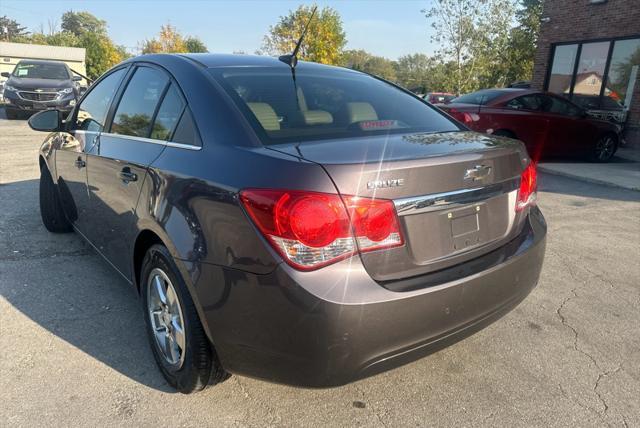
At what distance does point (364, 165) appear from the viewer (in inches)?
71.0

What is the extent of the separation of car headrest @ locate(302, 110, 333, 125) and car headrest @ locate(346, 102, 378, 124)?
0.12m

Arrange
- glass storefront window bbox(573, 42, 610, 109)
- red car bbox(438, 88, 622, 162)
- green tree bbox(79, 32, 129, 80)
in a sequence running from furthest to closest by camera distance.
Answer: green tree bbox(79, 32, 129, 80) < glass storefront window bbox(573, 42, 610, 109) < red car bbox(438, 88, 622, 162)

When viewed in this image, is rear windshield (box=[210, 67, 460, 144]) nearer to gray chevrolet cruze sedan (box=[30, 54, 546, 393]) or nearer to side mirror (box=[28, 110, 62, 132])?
gray chevrolet cruze sedan (box=[30, 54, 546, 393])

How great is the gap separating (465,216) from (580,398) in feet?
3.79

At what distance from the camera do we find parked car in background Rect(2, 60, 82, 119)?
46.8ft

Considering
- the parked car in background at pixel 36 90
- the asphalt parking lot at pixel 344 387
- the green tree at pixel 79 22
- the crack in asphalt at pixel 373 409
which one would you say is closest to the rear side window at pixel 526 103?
the asphalt parking lot at pixel 344 387

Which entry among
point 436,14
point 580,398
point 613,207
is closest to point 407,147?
point 580,398

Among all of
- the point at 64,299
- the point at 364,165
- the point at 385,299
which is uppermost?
the point at 364,165

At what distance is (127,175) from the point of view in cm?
259

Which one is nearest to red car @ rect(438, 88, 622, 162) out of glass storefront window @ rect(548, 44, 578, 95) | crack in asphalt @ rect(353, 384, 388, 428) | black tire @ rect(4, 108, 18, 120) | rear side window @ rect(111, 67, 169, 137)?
glass storefront window @ rect(548, 44, 578, 95)

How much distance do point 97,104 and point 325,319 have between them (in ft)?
8.84

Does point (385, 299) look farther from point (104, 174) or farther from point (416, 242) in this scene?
point (104, 174)

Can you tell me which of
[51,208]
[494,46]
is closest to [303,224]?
[51,208]

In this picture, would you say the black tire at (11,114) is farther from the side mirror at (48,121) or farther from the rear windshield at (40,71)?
the side mirror at (48,121)
